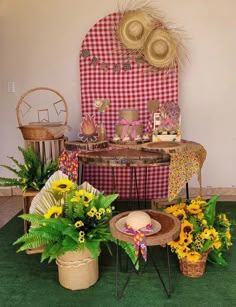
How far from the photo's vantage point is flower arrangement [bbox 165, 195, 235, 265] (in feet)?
7.32

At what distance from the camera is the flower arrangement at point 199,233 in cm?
223

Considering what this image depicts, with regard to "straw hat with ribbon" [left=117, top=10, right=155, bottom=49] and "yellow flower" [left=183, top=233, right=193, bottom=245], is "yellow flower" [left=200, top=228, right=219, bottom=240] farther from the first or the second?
"straw hat with ribbon" [left=117, top=10, right=155, bottom=49]

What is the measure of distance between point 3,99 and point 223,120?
8.03ft

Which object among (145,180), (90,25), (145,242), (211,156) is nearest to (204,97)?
(211,156)

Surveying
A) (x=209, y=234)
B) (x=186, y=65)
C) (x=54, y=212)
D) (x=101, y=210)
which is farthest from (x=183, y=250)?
(x=186, y=65)

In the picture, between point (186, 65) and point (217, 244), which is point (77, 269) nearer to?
point (217, 244)

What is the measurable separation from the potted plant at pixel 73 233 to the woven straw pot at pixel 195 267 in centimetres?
37

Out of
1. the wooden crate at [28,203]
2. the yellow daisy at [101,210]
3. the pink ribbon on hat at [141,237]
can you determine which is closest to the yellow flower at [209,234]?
the pink ribbon on hat at [141,237]

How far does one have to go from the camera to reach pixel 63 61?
152 inches

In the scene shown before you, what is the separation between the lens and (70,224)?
6.88ft

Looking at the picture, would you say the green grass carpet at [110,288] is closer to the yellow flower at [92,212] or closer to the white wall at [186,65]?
the yellow flower at [92,212]

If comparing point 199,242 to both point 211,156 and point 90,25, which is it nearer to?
point 211,156

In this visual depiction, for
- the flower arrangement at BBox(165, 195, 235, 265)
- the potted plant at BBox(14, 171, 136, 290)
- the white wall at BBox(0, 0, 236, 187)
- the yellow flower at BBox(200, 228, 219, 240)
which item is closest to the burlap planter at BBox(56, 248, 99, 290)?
the potted plant at BBox(14, 171, 136, 290)

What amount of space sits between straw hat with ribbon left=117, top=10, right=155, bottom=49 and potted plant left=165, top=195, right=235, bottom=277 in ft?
5.90
